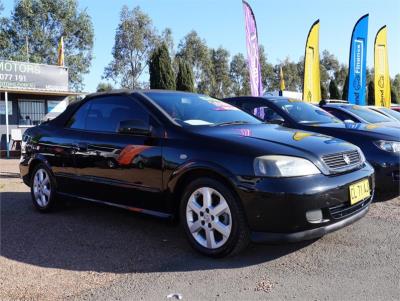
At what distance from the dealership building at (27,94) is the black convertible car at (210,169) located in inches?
518

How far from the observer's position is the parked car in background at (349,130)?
5.63m

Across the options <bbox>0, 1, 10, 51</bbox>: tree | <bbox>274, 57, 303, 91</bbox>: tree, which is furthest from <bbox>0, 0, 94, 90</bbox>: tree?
<bbox>274, 57, 303, 91</bbox>: tree

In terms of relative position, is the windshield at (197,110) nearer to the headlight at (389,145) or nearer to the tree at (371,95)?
the headlight at (389,145)

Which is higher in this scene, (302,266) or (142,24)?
(142,24)

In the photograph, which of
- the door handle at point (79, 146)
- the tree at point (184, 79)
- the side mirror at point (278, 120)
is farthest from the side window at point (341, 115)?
the tree at point (184, 79)

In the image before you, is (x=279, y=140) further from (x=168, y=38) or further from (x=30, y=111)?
(x=168, y=38)

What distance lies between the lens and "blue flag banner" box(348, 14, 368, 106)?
755 inches

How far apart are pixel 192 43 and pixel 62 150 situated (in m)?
43.1

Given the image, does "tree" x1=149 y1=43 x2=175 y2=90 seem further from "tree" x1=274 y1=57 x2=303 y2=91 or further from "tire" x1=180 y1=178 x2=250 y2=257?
"tree" x1=274 y1=57 x2=303 y2=91

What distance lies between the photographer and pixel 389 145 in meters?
5.79

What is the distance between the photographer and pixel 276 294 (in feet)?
10.3

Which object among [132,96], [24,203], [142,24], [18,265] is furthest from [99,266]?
[142,24]

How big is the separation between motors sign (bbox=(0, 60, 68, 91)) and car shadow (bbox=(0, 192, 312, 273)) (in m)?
13.6

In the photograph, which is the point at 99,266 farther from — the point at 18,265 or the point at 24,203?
the point at 24,203
